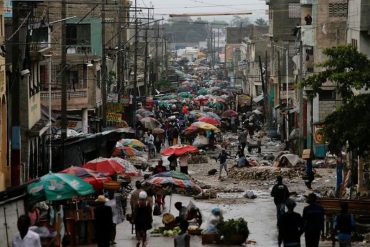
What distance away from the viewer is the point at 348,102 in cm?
3095

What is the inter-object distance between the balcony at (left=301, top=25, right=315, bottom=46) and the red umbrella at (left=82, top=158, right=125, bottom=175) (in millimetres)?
28860

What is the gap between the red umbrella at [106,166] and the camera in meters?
31.7

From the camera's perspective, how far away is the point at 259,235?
2864cm

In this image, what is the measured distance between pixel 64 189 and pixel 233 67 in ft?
496

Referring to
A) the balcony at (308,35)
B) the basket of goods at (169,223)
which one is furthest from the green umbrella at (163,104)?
the basket of goods at (169,223)

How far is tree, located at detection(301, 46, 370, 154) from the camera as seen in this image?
96.5 ft

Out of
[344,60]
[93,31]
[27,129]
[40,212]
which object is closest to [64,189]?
[40,212]

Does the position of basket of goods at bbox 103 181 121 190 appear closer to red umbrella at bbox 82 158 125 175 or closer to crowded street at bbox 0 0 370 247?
crowded street at bbox 0 0 370 247

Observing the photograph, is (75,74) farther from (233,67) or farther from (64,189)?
(233,67)

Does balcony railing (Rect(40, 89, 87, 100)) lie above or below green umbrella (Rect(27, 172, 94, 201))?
below

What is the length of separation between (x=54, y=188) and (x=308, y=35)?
39681 mm

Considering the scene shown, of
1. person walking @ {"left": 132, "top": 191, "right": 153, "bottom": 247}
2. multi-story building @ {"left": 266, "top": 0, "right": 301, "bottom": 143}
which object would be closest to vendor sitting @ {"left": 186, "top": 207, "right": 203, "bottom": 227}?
person walking @ {"left": 132, "top": 191, "right": 153, "bottom": 247}

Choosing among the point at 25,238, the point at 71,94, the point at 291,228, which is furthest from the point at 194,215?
the point at 71,94

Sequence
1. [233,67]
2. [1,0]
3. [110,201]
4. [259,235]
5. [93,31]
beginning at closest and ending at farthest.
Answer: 1. [110,201]
2. [259,235]
3. [1,0]
4. [93,31]
5. [233,67]
